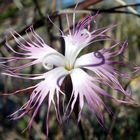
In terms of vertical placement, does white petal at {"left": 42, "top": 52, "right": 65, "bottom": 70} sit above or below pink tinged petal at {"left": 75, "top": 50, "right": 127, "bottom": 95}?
above

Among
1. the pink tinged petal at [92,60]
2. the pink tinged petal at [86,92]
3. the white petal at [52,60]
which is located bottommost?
the pink tinged petal at [86,92]

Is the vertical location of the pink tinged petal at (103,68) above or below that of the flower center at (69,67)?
below

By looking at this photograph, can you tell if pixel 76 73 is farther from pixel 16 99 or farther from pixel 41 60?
pixel 16 99

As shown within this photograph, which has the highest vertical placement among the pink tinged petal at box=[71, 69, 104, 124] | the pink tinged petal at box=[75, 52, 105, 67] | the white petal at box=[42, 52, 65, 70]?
the white petal at box=[42, 52, 65, 70]

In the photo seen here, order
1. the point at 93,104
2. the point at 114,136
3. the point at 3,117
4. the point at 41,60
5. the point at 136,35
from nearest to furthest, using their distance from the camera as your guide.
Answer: the point at 93,104 < the point at 41,60 < the point at 3,117 < the point at 114,136 < the point at 136,35

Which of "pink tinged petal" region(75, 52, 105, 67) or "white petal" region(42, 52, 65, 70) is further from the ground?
"white petal" region(42, 52, 65, 70)

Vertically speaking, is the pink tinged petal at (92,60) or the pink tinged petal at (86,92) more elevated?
the pink tinged petal at (92,60)

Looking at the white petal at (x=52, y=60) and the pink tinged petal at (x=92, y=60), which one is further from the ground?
the white petal at (x=52, y=60)

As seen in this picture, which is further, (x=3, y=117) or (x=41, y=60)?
(x=3, y=117)

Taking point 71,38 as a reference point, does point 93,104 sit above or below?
below

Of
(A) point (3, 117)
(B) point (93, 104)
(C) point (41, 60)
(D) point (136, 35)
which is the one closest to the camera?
(B) point (93, 104)

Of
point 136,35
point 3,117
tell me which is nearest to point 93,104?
point 3,117
